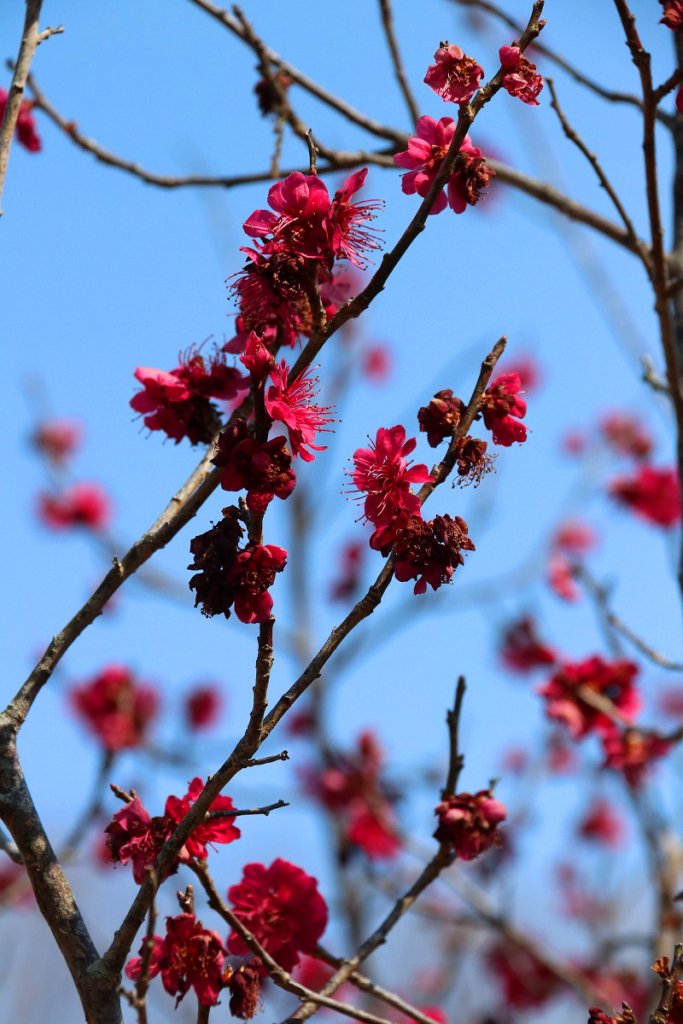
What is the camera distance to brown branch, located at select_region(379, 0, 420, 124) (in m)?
2.54

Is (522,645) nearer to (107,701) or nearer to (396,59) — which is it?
(107,701)

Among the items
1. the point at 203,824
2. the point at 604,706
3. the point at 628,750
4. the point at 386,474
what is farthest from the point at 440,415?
the point at 628,750

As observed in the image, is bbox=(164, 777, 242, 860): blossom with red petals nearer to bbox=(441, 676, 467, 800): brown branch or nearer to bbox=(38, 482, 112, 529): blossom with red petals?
bbox=(441, 676, 467, 800): brown branch

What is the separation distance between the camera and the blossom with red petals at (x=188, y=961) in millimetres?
Answer: 1349

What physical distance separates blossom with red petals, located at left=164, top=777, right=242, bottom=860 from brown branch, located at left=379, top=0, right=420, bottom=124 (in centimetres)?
192

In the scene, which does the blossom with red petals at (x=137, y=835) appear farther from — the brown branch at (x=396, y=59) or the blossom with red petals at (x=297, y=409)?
the brown branch at (x=396, y=59)

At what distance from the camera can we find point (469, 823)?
1.65 meters

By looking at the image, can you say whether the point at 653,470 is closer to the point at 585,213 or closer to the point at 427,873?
the point at 585,213

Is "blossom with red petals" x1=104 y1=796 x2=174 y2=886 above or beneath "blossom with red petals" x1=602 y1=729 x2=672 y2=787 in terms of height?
beneath

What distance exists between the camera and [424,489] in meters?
1.31

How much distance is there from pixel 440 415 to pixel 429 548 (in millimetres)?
221

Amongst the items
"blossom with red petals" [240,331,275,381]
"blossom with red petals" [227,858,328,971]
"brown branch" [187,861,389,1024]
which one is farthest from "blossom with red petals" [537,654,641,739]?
"blossom with red petals" [240,331,275,381]

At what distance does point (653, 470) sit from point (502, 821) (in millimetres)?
3638

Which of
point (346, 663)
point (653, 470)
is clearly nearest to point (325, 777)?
point (346, 663)
